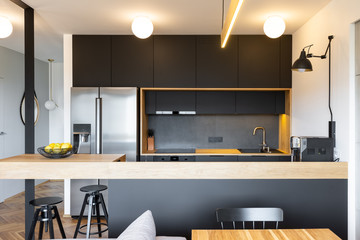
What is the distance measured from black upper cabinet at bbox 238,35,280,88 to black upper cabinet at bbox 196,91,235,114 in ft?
0.99

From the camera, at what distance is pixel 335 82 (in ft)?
10.5

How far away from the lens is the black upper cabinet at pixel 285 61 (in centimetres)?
468

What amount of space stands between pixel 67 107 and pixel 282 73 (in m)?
3.19

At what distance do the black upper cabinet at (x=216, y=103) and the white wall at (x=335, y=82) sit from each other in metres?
1.04

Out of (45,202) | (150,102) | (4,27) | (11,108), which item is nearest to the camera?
(45,202)

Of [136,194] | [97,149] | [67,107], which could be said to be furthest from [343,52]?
[67,107]

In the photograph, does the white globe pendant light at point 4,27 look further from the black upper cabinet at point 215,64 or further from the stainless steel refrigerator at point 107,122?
the black upper cabinet at point 215,64

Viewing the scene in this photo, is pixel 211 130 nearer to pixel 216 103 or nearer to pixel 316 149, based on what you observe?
pixel 216 103

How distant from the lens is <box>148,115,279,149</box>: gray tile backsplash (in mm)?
5176

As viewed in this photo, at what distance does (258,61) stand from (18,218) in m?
4.17

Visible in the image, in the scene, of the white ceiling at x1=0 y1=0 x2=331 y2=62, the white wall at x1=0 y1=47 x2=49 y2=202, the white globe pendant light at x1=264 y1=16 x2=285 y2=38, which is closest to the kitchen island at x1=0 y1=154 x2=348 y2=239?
the white globe pendant light at x1=264 y1=16 x2=285 y2=38

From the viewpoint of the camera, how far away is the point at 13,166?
2750 mm

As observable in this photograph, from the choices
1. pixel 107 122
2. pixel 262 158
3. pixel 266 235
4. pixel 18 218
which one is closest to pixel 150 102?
pixel 107 122

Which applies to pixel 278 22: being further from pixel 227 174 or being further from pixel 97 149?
pixel 97 149
